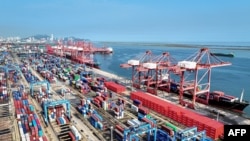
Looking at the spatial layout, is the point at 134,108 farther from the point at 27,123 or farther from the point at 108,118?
the point at 27,123

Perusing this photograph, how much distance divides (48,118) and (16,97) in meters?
18.0

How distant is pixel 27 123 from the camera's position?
44.3 meters

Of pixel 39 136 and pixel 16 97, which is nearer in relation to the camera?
pixel 39 136

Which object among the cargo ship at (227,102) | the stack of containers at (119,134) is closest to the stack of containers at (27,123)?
the stack of containers at (119,134)

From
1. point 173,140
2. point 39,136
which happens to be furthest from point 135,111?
point 39,136

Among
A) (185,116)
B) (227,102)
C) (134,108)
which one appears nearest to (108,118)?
(134,108)

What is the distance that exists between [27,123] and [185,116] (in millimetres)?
34705

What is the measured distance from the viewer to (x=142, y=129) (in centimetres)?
3803

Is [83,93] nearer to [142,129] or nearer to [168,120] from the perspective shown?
[168,120]

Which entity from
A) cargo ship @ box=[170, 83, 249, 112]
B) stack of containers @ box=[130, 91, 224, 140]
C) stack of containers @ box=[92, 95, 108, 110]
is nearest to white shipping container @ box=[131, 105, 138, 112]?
stack of containers @ box=[130, 91, 224, 140]

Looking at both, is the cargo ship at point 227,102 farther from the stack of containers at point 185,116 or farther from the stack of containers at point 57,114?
the stack of containers at point 57,114

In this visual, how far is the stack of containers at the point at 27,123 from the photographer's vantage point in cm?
3897

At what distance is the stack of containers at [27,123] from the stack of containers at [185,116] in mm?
29480

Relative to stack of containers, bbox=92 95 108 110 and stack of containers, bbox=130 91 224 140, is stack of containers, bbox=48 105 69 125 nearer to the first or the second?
stack of containers, bbox=92 95 108 110
